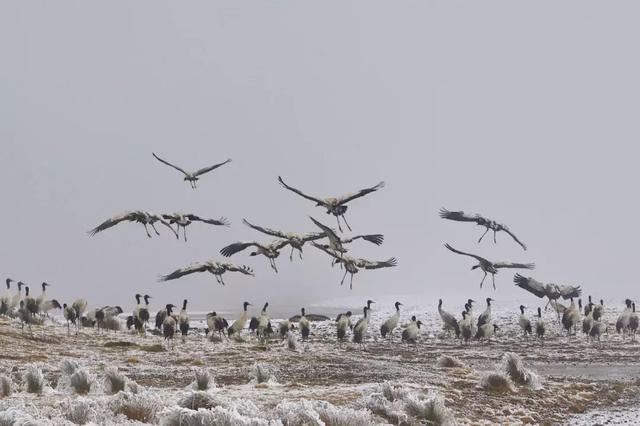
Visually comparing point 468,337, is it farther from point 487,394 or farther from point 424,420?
point 424,420

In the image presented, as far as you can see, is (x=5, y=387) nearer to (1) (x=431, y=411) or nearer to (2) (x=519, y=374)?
(1) (x=431, y=411)

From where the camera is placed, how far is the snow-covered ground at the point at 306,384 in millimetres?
10547

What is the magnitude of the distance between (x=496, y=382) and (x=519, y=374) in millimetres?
949

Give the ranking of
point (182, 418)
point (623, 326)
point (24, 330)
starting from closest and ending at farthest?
point (182, 418), point (24, 330), point (623, 326)

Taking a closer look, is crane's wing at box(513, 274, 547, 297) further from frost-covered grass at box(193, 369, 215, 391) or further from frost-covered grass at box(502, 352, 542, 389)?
frost-covered grass at box(193, 369, 215, 391)

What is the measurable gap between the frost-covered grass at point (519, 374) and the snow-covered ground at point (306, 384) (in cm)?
5

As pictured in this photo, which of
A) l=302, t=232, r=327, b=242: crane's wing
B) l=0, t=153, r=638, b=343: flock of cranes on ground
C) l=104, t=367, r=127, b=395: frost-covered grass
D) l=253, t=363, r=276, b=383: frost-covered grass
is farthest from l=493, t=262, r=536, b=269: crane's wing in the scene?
l=104, t=367, r=127, b=395: frost-covered grass

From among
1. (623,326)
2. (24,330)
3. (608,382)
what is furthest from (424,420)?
(623,326)

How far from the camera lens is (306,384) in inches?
674

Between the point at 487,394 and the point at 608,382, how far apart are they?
19.5 feet

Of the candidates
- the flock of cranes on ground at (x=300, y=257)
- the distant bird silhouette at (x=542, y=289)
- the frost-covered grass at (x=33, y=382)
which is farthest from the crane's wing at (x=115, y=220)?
the distant bird silhouette at (x=542, y=289)

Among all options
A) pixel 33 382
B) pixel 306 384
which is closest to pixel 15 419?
pixel 33 382

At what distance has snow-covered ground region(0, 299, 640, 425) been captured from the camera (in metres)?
10.5

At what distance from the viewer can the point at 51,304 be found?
44844 mm
